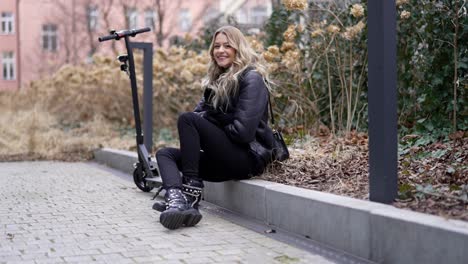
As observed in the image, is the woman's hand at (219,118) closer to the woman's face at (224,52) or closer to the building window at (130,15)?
the woman's face at (224,52)

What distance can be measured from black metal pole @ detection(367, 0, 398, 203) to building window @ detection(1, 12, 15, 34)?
3946 cm

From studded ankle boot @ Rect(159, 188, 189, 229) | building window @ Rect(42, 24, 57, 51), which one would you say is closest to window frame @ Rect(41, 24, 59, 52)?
building window @ Rect(42, 24, 57, 51)

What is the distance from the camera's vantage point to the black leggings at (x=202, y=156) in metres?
4.68

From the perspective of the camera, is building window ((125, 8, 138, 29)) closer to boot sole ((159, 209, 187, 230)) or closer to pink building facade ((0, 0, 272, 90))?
pink building facade ((0, 0, 272, 90))

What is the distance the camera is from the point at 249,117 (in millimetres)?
4617

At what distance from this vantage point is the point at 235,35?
5043mm

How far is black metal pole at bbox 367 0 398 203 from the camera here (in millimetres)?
3535

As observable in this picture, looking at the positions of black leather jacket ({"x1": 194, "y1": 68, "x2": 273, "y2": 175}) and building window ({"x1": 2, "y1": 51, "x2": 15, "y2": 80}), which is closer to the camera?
black leather jacket ({"x1": 194, "y1": 68, "x2": 273, "y2": 175})

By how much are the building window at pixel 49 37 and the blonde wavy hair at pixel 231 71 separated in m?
34.3

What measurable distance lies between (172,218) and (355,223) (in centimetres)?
131

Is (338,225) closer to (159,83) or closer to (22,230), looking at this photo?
(22,230)

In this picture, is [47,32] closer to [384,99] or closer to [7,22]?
[7,22]

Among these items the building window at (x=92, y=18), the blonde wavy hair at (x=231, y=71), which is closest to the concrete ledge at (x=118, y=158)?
the blonde wavy hair at (x=231, y=71)

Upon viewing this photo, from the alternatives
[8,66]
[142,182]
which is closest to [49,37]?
[8,66]
